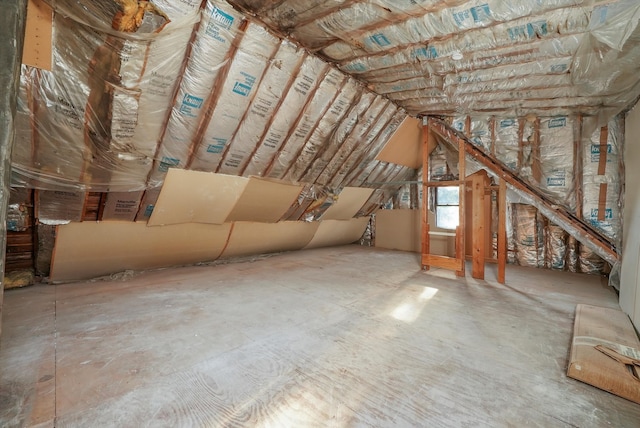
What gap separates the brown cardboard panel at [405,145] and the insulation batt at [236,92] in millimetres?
2736

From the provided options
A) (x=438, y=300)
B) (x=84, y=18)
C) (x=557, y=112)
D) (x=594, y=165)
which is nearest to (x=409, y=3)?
(x=84, y=18)

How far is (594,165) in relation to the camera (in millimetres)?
4281

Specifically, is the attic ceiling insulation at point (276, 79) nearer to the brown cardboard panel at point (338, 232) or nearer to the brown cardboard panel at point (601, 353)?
the brown cardboard panel at point (601, 353)

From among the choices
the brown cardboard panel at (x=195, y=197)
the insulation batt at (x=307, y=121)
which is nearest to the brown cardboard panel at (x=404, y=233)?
the insulation batt at (x=307, y=121)

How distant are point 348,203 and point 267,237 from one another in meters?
1.77

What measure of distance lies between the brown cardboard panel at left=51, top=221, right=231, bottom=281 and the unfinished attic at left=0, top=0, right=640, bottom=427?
0.03 meters

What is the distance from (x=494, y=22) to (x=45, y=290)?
16.8 feet

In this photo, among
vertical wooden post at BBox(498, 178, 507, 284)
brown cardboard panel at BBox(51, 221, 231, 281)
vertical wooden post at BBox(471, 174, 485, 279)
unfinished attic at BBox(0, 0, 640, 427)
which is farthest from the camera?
vertical wooden post at BBox(471, 174, 485, 279)

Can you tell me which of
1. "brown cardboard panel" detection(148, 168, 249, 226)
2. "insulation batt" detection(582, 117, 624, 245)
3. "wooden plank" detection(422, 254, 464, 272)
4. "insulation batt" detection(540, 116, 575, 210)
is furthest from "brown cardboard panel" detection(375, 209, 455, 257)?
"brown cardboard panel" detection(148, 168, 249, 226)

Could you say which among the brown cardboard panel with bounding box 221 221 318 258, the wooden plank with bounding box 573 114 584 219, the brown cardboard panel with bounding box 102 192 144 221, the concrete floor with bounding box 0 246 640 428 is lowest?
the concrete floor with bounding box 0 246 640 428

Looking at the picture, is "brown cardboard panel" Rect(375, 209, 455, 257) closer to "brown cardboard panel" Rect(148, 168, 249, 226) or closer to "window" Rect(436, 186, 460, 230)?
"window" Rect(436, 186, 460, 230)

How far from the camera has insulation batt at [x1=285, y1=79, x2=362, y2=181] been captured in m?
3.68

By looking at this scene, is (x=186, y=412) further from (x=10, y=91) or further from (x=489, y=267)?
(x=489, y=267)

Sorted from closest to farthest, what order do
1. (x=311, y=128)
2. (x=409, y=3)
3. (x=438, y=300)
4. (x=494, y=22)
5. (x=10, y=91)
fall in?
(x=10, y=91) → (x=409, y=3) → (x=494, y=22) → (x=438, y=300) → (x=311, y=128)
